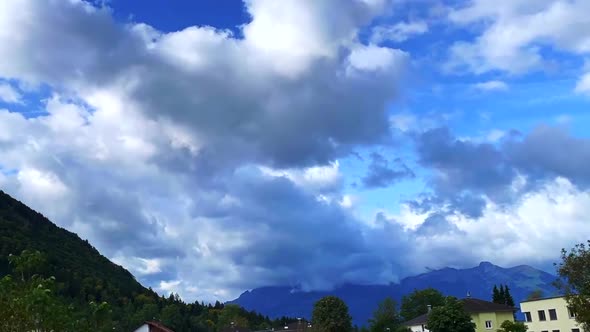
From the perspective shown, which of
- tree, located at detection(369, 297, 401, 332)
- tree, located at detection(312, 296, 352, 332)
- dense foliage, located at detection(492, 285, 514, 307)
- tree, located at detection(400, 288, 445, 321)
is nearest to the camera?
tree, located at detection(312, 296, 352, 332)

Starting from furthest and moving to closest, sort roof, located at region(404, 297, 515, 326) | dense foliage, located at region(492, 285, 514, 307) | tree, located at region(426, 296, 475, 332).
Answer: dense foliage, located at region(492, 285, 514, 307) < roof, located at region(404, 297, 515, 326) < tree, located at region(426, 296, 475, 332)

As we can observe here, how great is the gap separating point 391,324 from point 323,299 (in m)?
55.5

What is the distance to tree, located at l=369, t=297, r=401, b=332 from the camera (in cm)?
15412

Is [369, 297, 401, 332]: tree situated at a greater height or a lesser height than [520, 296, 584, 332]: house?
greater

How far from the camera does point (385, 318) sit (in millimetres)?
159375

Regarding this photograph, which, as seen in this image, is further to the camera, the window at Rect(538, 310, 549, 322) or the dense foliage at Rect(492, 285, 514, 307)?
the dense foliage at Rect(492, 285, 514, 307)

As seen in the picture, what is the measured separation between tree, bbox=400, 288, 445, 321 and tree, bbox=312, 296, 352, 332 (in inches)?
2517

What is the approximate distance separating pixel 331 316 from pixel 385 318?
6092cm

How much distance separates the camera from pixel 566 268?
54.5 metres

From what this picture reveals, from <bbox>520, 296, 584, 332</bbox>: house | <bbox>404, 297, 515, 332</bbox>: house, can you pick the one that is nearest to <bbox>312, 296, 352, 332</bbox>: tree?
<bbox>404, 297, 515, 332</bbox>: house

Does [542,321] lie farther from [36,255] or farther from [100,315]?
[36,255]

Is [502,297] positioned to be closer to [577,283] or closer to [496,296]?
[496,296]

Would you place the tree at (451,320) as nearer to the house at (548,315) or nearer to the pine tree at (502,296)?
the house at (548,315)

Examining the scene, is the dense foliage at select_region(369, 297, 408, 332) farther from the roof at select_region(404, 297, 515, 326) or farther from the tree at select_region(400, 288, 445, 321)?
the roof at select_region(404, 297, 515, 326)
